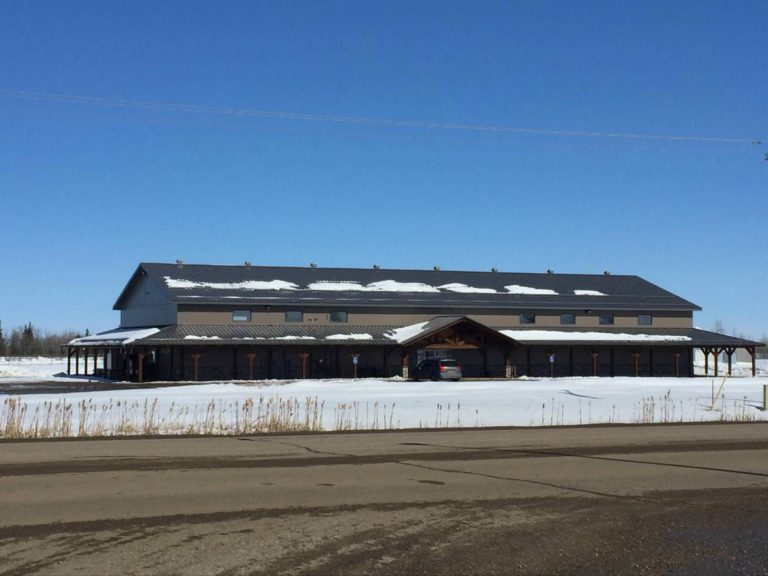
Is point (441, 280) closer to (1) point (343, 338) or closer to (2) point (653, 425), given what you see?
(1) point (343, 338)

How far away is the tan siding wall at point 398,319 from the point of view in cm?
5366

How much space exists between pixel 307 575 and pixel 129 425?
13.3m

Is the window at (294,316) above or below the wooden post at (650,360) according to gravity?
above

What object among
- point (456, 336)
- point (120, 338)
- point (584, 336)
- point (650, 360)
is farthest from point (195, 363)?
point (650, 360)

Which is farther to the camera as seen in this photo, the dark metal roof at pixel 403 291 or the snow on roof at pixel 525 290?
the snow on roof at pixel 525 290

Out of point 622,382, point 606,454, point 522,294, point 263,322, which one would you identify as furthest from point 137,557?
point 522,294

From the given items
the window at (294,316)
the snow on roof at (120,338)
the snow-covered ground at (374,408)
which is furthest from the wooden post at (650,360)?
the snow on roof at (120,338)

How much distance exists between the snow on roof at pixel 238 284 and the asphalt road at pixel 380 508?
39.9m

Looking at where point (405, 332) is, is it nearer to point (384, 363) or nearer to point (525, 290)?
point (384, 363)

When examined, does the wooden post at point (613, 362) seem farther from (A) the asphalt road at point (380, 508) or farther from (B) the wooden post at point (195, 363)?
(A) the asphalt road at point (380, 508)

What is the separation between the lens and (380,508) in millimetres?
10086

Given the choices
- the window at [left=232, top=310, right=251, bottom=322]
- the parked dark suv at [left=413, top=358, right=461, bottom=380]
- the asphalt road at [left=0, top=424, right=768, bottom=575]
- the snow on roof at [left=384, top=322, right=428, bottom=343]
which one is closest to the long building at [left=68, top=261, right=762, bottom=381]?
the window at [left=232, top=310, right=251, bottom=322]

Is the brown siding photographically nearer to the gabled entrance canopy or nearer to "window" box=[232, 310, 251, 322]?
"window" box=[232, 310, 251, 322]

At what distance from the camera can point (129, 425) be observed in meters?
19.5
